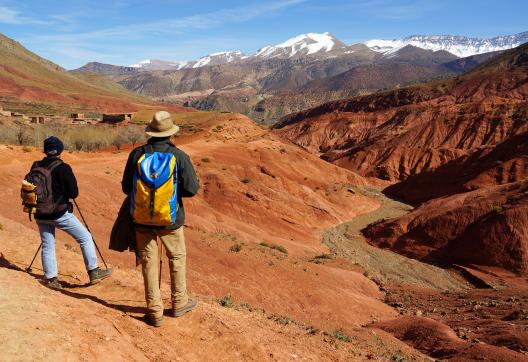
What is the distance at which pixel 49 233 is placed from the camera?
601 cm

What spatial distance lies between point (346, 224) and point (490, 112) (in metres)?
42.4

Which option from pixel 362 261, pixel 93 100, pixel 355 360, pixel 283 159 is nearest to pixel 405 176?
Result: pixel 283 159

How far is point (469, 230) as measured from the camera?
87.9 ft

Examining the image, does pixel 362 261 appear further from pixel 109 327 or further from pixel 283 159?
pixel 109 327

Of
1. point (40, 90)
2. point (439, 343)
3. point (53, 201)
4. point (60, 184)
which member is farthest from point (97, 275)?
point (40, 90)

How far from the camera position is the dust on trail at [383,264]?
22469 mm

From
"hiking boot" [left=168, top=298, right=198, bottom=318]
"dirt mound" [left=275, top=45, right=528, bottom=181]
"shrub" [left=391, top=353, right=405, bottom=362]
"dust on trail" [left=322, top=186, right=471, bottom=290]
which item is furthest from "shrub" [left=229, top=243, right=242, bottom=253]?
"dirt mound" [left=275, top=45, right=528, bottom=181]

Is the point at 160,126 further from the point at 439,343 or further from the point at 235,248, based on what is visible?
the point at 235,248

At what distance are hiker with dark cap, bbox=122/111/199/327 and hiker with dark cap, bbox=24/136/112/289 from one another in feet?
4.48

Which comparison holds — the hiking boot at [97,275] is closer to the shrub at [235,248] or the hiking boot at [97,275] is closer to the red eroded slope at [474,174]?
the shrub at [235,248]

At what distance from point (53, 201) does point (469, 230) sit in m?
26.1

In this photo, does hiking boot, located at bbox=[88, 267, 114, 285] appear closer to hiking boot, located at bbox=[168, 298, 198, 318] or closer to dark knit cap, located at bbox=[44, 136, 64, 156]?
A: hiking boot, located at bbox=[168, 298, 198, 318]

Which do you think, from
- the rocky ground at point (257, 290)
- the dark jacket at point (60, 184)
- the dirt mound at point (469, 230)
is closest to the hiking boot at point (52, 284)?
the rocky ground at point (257, 290)

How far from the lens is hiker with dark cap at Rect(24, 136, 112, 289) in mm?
5672
